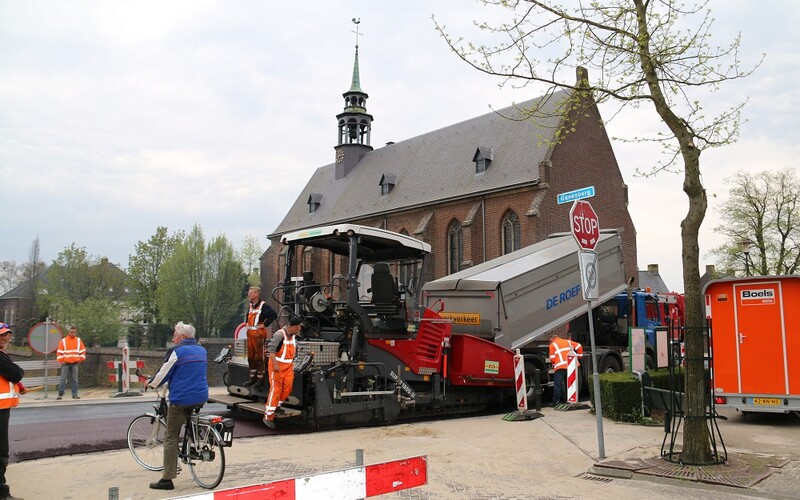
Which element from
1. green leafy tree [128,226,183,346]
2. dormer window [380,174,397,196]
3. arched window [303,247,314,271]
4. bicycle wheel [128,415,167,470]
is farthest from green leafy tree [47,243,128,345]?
bicycle wheel [128,415,167,470]

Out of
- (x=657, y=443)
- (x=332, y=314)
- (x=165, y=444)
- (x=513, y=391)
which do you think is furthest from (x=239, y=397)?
(x=657, y=443)

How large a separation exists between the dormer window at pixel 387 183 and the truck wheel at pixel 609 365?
2713 cm

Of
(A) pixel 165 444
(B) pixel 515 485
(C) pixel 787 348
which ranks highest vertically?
(C) pixel 787 348

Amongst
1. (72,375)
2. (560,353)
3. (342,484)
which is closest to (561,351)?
(560,353)

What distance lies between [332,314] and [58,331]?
8.75m

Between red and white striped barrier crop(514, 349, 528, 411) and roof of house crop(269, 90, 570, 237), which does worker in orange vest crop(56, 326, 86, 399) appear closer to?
red and white striped barrier crop(514, 349, 528, 411)

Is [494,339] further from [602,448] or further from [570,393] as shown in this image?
[602,448]

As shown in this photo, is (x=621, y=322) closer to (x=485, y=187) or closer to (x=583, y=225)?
(x=583, y=225)

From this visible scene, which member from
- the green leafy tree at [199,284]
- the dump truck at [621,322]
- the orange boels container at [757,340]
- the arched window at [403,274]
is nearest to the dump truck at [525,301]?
the dump truck at [621,322]

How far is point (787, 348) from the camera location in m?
10.0

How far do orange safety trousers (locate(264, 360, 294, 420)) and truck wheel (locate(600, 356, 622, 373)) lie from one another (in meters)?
8.62

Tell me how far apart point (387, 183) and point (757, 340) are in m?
32.3

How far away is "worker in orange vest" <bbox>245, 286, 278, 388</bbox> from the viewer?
402 inches

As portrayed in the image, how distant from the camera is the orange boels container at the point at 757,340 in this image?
32.9 ft
